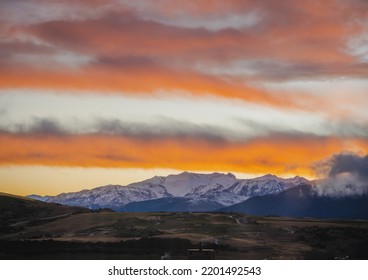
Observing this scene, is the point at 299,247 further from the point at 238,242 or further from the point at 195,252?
the point at 195,252

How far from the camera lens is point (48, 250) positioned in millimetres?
175875

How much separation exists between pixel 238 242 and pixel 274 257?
28888mm

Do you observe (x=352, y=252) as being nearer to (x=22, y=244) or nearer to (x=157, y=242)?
(x=157, y=242)
